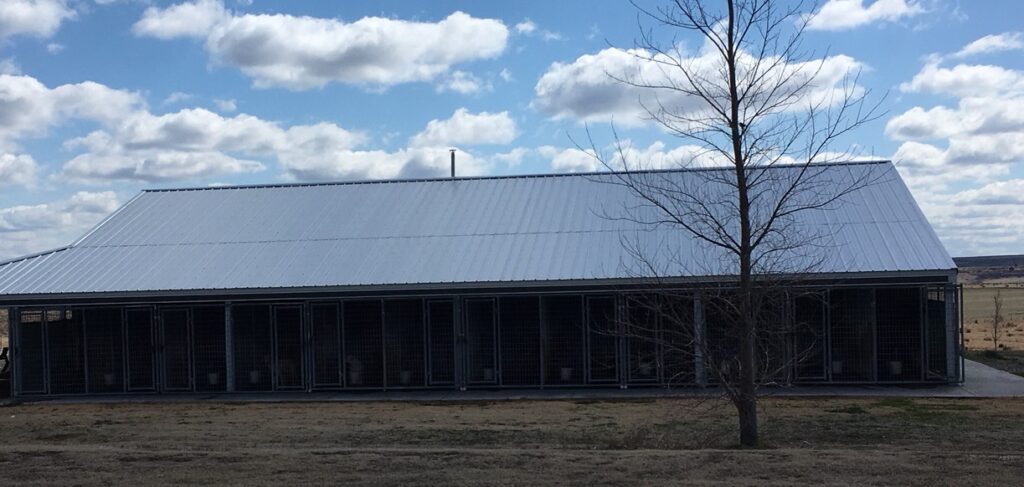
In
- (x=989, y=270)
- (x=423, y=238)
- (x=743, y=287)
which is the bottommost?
(x=989, y=270)

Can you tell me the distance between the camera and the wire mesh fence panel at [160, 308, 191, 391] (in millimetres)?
23156

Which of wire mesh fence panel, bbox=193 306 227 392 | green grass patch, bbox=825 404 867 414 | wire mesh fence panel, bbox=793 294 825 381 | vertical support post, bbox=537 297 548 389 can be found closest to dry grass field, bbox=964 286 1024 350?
wire mesh fence panel, bbox=793 294 825 381

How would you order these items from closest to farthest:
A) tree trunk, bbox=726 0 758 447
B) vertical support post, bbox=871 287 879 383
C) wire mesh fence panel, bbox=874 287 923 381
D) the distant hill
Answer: tree trunk, bbox=726 0 758 447 → vertical support post, bbox=871 287 879 383 → wire mesh fence panel, bbox=874 287 923 381 → the distant hill

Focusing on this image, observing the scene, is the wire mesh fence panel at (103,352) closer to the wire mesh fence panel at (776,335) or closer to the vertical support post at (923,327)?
the wire mesh fence panel at (776,335)

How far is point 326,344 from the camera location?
23.0 m

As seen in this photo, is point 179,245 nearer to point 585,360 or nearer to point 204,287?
point 204,287

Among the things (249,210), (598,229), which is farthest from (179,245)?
(598,229)

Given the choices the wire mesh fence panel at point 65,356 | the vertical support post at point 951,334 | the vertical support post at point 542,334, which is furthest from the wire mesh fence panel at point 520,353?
the wire mesh fence panel at point 65,356

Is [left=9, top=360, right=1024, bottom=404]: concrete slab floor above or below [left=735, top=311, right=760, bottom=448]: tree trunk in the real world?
below

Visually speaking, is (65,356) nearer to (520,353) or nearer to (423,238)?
(423,238)

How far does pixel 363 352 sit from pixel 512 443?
904 centimetres

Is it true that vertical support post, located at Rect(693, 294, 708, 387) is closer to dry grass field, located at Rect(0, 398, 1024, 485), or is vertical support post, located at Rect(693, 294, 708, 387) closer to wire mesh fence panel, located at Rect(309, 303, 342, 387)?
dry grass field, located at Rect(0, 398, 1024, 485)

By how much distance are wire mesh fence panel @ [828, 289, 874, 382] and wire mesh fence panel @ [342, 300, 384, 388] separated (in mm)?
10005

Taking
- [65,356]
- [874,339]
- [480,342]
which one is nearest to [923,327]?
[874,339]
